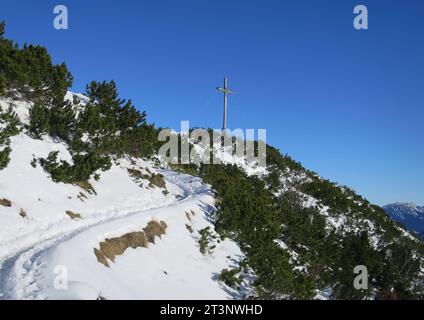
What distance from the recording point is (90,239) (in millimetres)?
11008

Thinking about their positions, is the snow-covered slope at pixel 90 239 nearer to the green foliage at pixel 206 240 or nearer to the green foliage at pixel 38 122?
the green foliage at pixel 206 240

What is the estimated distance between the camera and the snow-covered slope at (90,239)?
877cm

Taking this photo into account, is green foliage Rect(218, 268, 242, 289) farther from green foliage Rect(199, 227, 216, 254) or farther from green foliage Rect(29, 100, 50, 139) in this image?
green foliage Rect(29, 100, 50, 139)

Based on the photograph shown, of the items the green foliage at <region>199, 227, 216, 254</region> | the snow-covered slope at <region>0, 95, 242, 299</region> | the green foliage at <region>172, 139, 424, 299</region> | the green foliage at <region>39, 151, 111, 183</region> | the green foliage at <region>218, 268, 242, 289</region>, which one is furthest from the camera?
the green foliage at <region>39, 151, 111, 183</region>

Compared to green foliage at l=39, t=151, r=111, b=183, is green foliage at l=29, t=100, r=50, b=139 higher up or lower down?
higher up

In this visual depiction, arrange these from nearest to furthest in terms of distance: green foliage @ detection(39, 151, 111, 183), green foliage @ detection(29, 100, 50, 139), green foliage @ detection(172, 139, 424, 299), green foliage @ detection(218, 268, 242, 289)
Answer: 1. green foliage @ detection(218, 268, 242, 289)
2. green foliage @ detection(172, 139, 424, 299)
3. green foliage @ detection(39, 151, 111, 183)
4. green foliage @ detection(29, 100, 50, 139)

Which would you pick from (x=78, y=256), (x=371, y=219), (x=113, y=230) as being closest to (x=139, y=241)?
(x=113, y=230)

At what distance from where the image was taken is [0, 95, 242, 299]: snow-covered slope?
8.77 m

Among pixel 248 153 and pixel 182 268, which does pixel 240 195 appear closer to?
pixel 182 268

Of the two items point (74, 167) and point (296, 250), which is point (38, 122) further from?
point (296, 250)

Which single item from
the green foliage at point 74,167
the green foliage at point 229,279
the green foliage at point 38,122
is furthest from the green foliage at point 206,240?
the green foliage at point 38,122

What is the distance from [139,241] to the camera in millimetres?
12703

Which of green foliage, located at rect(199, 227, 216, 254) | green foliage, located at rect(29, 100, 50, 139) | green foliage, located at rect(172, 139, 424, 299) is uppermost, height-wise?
green foliage, located at rect(29, 100, 50, 139)

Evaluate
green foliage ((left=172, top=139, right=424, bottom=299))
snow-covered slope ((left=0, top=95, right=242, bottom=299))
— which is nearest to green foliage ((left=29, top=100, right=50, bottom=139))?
snow-covered slope ((left=0, top=95, right=242, bottom=299))
